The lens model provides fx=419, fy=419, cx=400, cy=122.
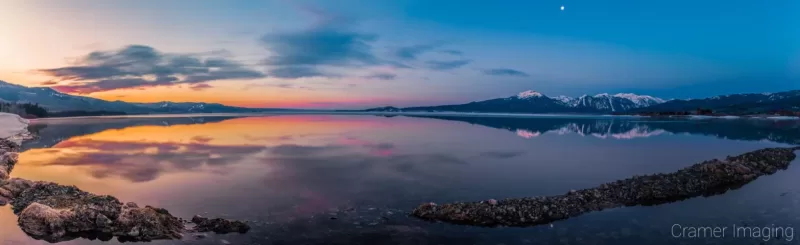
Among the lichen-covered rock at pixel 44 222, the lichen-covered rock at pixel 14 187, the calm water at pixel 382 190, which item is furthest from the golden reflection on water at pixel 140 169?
the lichen-covered rock at pixel 44 222

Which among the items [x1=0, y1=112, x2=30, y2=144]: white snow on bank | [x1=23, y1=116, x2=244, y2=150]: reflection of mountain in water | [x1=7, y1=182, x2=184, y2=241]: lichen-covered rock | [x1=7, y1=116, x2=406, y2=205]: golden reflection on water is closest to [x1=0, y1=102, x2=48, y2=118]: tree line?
[x1=23, y1=116, x2=244, y2=150]: reflection of mountain in water

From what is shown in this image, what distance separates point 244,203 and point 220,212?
1.27 meters

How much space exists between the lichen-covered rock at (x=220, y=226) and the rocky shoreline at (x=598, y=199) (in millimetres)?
5395

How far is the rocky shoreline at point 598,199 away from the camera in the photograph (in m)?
13.4

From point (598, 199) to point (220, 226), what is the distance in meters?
13.1

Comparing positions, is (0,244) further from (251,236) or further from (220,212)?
(251,236)

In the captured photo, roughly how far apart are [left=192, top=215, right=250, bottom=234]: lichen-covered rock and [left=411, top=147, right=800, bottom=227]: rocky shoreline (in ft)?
17.7

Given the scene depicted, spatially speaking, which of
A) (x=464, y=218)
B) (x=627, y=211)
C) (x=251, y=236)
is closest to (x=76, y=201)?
(x=251, y=236)

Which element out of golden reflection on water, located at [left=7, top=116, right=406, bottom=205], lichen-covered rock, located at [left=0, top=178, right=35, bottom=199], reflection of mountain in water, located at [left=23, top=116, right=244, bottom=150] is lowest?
reflection of mountain in water, located at [left=23, top=116, right=244, bottom=150]

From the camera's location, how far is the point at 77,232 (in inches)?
479

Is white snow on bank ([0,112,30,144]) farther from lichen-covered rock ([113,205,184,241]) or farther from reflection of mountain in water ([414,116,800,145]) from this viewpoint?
reflection of mountain in water ([414,116,800,145])

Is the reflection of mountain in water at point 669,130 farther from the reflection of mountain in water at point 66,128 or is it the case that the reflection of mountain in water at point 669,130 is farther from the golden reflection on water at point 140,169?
the reflection of mountain in water at point 66,128

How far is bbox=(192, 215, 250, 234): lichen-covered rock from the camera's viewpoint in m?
12.2

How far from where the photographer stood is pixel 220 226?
12328 mm
